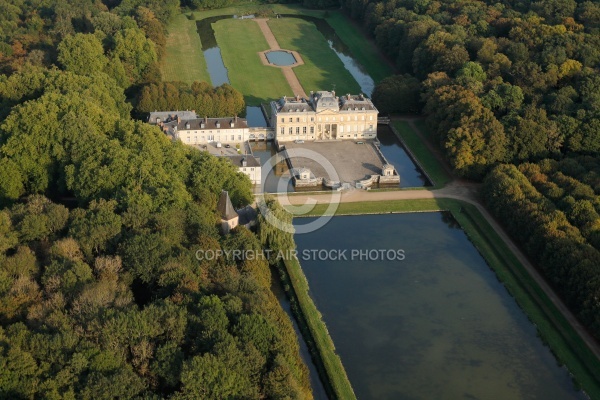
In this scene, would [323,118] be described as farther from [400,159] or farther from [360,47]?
[360,47]

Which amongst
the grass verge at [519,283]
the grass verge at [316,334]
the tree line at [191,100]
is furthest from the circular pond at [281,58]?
the grass verge at [316,334]

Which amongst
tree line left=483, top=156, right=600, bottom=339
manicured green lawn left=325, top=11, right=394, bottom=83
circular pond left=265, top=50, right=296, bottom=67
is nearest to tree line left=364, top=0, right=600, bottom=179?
manicured green lawn left=325, top=11, right=394, bottom=83

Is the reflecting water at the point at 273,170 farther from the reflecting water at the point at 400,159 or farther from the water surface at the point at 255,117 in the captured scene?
the reflecting water at the point at 400,159

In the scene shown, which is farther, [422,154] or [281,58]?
[281,58]

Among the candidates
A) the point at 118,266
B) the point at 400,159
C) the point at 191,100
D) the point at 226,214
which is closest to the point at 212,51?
the point at 191,100

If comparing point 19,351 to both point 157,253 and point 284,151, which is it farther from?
point 284,151

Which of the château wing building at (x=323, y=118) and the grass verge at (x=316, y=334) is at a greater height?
the grass verge at (x=316, y=334)
